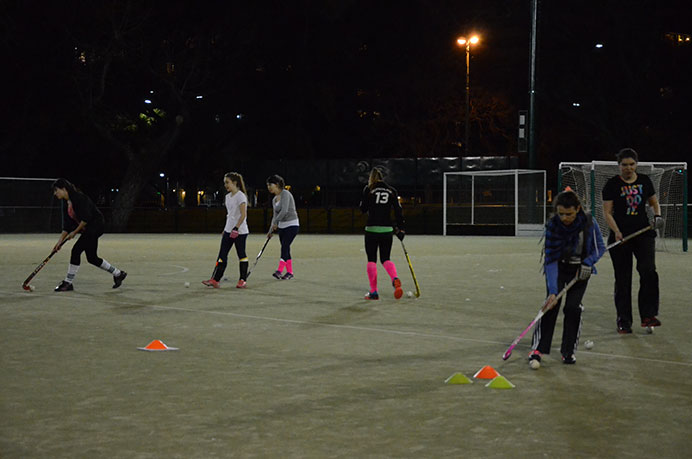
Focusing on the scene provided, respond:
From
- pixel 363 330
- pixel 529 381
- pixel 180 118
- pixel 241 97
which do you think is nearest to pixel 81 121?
pixel 180 118

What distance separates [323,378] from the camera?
6.73 m

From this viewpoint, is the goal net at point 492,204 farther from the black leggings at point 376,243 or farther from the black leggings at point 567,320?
the black leggings at point 567,320

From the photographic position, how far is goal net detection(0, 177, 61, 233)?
127 feet

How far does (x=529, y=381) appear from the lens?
6.64m

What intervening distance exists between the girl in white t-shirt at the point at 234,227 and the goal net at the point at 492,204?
22.9 metres

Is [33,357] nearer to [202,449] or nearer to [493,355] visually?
[202,449]

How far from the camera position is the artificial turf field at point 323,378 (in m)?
4.96

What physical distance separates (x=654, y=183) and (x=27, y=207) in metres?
26.7

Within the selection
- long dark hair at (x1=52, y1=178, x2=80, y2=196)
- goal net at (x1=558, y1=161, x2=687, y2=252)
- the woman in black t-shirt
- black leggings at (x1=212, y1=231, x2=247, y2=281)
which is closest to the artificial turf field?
the woman in black t-shirt

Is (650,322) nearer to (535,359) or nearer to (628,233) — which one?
(628,233)

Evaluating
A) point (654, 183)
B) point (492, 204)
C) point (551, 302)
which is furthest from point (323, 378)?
point (492, 204)

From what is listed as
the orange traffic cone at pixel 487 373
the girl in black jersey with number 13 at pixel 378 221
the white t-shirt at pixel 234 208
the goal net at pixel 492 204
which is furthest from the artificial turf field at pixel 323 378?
the goal net at pixel 492 204

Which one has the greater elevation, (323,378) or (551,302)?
(551,302)

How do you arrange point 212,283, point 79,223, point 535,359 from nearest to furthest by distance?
1. point 535,359
2. point 79,223
3. point 212,283
